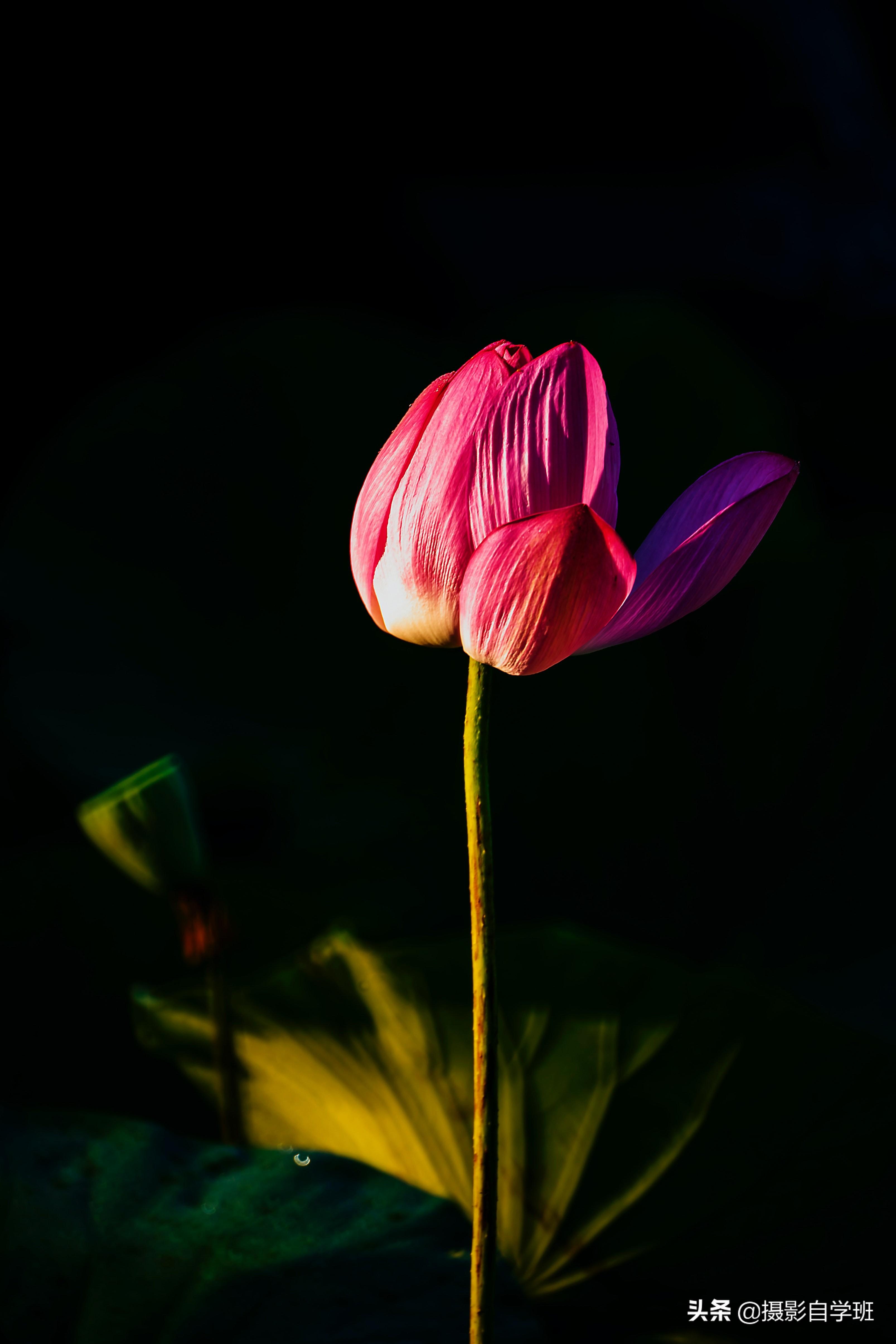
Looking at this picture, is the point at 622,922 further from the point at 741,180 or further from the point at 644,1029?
the point at 741,180

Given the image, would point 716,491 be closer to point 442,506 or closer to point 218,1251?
point 442,506

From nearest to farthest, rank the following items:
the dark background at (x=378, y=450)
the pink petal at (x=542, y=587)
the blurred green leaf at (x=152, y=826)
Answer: the pink petal at (x=542, y=587), the blurred green leaf at (x=152, y=826), the dark background at (x=378, y=450)

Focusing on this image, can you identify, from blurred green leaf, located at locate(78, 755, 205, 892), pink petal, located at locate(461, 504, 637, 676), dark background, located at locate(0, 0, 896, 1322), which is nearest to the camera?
pink petal, located at locate(461, 504, 637, 676)

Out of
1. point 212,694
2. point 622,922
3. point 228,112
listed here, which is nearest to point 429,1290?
point 622,922

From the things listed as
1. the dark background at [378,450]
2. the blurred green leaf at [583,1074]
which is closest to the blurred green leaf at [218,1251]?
the blurred green leaf at [583,1074]

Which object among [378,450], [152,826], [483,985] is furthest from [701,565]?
[378,450]

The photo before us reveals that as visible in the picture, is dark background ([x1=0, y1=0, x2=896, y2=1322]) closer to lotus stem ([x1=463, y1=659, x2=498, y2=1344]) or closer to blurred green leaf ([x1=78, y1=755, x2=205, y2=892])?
blurred green leaf ([x1=78, y1=755, x2=205, y2=892])

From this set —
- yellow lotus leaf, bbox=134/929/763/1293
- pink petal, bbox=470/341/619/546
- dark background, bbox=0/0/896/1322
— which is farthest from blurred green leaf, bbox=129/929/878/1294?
pink petal, bbox=470/341/619/546

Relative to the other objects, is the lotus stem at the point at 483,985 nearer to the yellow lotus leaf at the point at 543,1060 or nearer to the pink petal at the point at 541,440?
the pink petal at the point at 541,440
